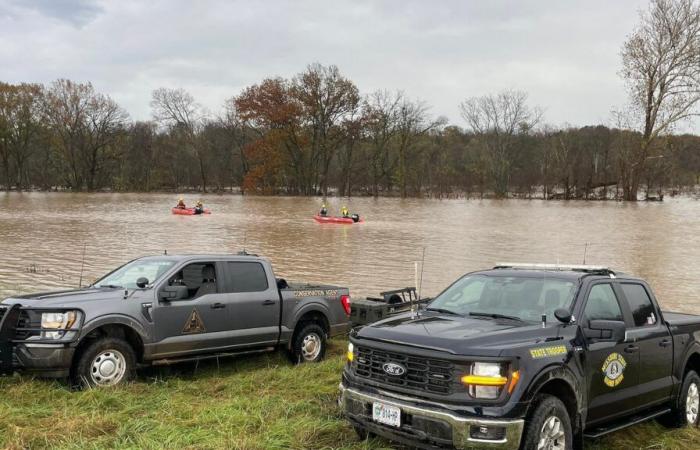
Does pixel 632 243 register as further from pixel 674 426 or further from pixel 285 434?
pixel 285 434

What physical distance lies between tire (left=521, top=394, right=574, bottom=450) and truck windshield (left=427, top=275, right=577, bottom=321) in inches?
35.7

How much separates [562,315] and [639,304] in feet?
5.76

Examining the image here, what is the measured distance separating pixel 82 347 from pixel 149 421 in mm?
1723

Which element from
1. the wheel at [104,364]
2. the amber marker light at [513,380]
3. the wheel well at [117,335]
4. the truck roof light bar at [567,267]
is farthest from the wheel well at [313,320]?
the amber marker light at [513,380]

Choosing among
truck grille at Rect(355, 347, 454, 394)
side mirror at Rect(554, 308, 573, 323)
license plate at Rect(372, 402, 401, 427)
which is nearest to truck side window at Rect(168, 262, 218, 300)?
truck grille at Rect(355, 347, 454, 394)

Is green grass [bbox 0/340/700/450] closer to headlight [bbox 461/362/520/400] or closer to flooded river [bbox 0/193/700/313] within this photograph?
headlight [bbox 461/362/520/400]

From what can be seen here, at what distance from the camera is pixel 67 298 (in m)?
7.46

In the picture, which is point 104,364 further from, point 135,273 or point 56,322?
point 135,273

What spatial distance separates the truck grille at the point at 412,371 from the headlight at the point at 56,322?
141 inches

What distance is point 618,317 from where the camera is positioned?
6.34 metres

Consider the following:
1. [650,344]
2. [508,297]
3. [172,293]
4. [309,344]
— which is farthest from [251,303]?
[650,344]

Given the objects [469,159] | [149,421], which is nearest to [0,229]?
[149,421]

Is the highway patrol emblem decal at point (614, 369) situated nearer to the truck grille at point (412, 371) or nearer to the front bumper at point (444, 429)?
the front bumper at point (444, 429)

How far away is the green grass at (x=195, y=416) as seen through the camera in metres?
5.56
